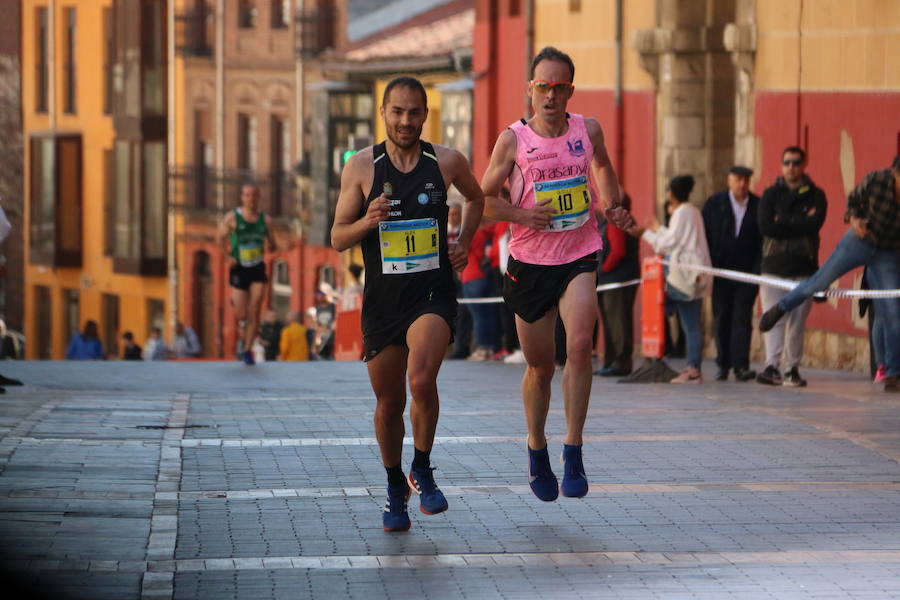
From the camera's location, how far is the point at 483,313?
22000 millimetres

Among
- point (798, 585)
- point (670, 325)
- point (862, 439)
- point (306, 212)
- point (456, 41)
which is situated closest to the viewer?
point (798, 585)

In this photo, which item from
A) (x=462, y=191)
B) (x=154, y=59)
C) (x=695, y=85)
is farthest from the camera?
(x=154, y=59)

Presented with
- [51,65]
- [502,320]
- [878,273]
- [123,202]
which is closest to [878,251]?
[878,273]

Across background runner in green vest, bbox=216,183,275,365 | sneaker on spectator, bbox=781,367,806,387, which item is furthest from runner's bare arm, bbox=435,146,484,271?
background runner in green vest, bbox=216,183,275,365

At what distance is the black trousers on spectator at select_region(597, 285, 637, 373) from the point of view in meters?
18.6

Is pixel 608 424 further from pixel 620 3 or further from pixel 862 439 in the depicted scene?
pixel 620 3

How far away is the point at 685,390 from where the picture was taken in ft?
54.0

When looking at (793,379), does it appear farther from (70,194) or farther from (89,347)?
(70,194)

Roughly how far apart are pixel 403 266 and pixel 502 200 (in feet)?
2.95

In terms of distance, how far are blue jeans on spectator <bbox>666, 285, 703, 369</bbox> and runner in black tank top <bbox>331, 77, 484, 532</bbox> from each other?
8.28 metres

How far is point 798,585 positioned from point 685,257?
31.0ft

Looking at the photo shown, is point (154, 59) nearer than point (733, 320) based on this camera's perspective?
No

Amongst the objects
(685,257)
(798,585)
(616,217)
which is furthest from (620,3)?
(798,585)

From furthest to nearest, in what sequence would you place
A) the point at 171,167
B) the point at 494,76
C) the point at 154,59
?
1. the point at 154,59
2. the point at 171,167
3. the point at 494,76
